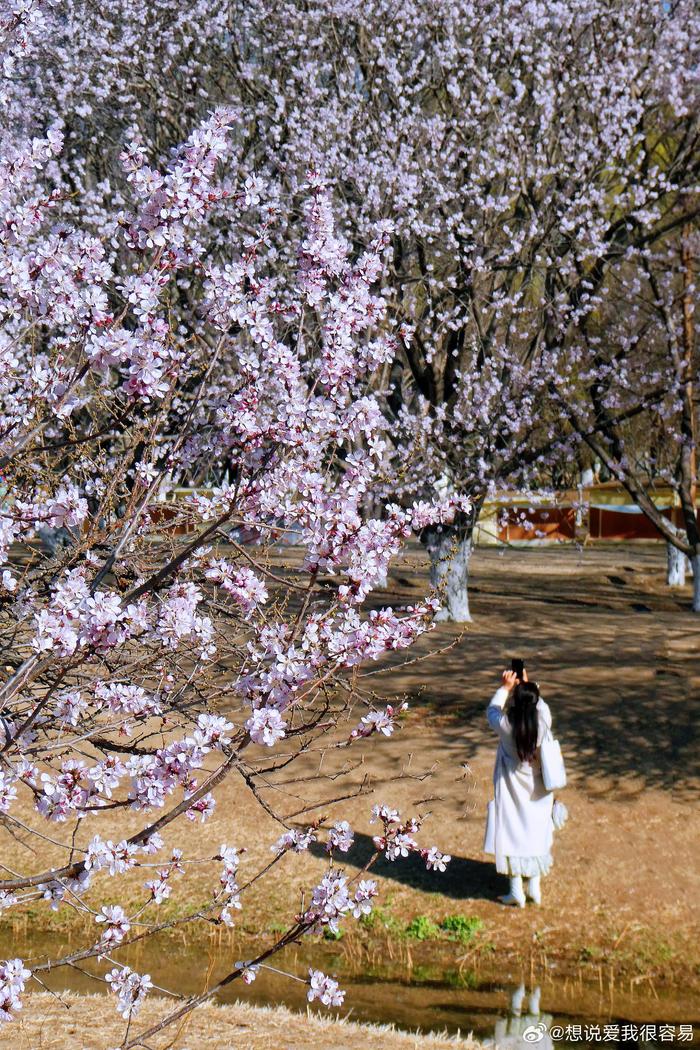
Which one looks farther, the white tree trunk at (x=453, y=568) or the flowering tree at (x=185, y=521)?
the white tree trunk at (x=453, y=568)

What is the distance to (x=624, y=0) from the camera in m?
18.6

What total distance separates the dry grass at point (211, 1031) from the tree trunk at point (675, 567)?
20842mm

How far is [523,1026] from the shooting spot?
27.1 feet

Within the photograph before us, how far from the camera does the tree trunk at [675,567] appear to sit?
2728cm

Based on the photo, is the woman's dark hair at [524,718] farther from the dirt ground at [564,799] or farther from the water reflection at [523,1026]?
the water reflection at [523,1026]

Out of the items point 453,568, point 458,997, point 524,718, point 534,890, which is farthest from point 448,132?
point 458,997

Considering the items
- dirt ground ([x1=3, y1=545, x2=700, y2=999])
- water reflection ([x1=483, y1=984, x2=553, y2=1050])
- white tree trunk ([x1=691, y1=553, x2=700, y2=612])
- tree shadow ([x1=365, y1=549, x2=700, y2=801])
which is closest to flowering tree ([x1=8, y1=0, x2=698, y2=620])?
tree shadow ([x1=365, y1=549, x2=700, y2=801])

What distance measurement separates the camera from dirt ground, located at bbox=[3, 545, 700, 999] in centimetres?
970

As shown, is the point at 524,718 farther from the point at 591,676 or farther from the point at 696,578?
the point at 696,578

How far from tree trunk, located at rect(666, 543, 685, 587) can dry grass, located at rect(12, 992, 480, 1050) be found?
2084 cm

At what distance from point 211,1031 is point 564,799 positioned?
5.93 m

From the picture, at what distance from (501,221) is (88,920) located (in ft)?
41.7

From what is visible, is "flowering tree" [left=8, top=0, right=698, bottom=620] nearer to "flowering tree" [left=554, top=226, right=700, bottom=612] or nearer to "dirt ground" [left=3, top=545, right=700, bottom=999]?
"flowering tree" [left=554, top=226, right=700, bottom=612]

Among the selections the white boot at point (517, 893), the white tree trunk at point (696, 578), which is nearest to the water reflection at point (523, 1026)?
the white boot at point (517, 893)
